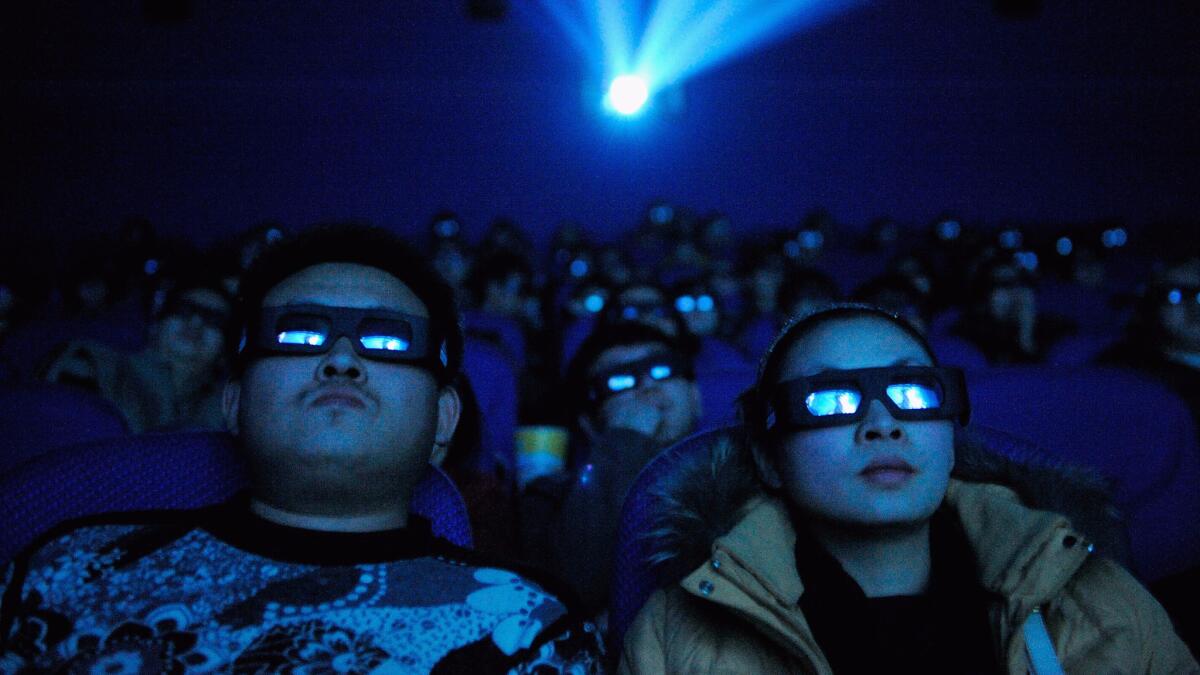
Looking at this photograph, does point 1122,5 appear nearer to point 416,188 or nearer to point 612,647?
point 416,188

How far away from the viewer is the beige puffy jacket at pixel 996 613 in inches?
46.4

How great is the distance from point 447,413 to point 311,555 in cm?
41

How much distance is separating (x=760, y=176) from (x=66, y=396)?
7925 millimetres

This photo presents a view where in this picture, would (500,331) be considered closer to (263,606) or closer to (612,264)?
(612,264)

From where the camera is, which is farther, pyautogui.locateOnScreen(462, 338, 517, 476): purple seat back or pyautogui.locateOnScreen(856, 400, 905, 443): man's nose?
pyautogui.locateOnScreen(462, 338, 517, 476): purple seat back

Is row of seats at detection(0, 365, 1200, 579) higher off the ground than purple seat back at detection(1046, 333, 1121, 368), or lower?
lower

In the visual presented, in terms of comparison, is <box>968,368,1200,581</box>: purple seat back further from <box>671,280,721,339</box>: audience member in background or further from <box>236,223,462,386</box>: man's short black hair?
<box>671,280,721,339</box>: audience member in background

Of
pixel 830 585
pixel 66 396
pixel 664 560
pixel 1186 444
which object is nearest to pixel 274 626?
pixel 664 560

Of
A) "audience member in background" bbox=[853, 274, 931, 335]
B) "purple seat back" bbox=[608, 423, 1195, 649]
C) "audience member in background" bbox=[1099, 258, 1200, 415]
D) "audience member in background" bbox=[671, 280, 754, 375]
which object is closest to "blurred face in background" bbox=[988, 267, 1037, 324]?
"audience member in background" bbox=[853, 274, 931, 335]

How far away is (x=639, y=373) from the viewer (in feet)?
7.46

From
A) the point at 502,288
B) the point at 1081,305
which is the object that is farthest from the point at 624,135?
the point at 1081,305

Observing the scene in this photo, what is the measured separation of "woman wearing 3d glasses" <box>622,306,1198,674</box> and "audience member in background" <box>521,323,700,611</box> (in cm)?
43

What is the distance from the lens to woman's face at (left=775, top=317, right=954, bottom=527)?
1253mm

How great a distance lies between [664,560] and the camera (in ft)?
4.21
